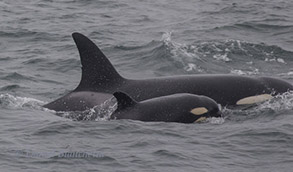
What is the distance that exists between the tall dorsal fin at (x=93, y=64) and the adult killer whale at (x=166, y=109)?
160cm

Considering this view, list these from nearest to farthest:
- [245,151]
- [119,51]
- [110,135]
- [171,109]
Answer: [245,151], [110,135], [171,109], [119,51]

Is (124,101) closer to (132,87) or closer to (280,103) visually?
(132,87)

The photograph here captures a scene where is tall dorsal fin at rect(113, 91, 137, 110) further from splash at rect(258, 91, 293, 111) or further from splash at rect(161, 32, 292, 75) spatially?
splash at rect(161, 32, 292, 75)

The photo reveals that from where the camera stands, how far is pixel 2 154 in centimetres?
1077

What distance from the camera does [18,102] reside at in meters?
15.5

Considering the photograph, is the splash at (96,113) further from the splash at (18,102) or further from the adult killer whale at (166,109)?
the splash at (18,102)

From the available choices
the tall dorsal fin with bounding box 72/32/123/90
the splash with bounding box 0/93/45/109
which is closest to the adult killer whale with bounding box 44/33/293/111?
the tall dorsal fin with bounding box 72/32/123/90

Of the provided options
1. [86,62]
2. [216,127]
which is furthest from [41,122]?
[216,127]

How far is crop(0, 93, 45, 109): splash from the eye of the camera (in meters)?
15.1

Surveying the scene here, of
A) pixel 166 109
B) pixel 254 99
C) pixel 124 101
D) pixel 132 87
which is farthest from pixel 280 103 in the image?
pixel 124 101

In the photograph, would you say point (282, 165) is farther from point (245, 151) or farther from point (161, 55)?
point (161, 55)

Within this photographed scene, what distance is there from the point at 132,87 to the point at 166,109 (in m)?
1.77

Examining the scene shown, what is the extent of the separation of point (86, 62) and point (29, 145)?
3438mm

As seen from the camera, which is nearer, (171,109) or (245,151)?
(245,151)
